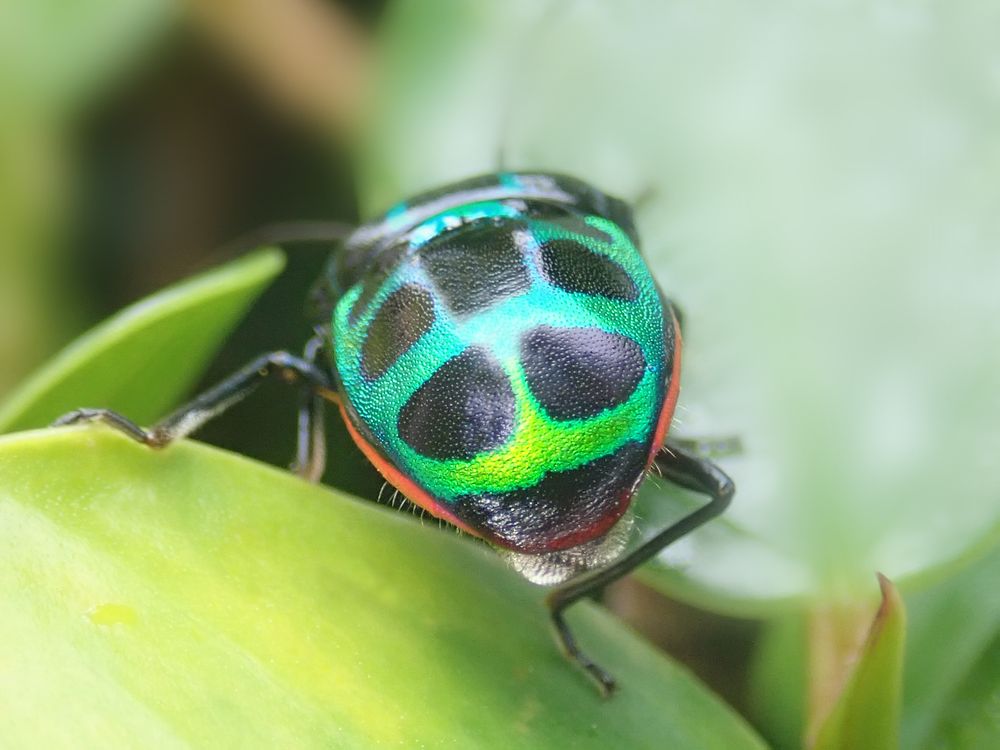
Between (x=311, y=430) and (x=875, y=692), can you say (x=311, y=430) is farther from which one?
(x=875, y=692)

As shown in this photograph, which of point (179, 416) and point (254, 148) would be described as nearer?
point (179, 416)

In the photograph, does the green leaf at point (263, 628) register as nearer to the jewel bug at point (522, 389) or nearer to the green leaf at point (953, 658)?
the jewel bug at point (522, 389)

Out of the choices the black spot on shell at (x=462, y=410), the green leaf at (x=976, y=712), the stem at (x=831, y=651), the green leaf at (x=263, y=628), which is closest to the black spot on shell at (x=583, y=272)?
the black spot on shell at (x=462, y=410)

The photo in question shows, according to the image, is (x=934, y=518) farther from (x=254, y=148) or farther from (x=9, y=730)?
(x=254, y=148)

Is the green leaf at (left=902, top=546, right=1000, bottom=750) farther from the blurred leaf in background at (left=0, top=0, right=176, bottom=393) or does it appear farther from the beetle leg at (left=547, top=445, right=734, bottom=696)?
the blurred leaf in background at (left=0, top=0, right=176, bottom=393)

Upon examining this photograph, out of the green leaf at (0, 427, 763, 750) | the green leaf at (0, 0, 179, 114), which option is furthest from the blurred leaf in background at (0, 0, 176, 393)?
the green leaf at (0, 427, 763, 750)

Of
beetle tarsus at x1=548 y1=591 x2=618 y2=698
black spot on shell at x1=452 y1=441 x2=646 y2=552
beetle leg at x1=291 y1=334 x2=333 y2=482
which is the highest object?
black spot on shell at x1=452 y1=441 x2=646 y2=552

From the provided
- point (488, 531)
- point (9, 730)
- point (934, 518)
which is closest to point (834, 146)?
point (934, 518)
